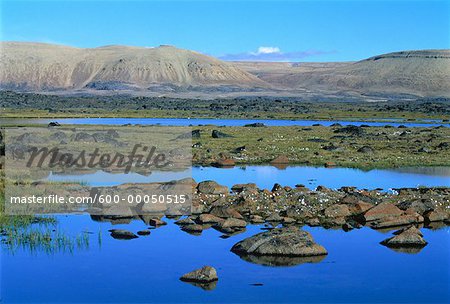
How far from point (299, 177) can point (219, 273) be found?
15892 mm

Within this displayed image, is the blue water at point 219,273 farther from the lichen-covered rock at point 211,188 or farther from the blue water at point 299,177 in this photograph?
the blue water at point 299,177

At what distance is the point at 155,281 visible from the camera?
15.8 metres

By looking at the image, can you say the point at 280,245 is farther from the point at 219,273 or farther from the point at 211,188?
the point at 211,188

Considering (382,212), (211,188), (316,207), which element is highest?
(211,188)

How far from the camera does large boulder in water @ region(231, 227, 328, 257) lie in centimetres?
1805

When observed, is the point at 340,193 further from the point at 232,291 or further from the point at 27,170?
the point at 27,170

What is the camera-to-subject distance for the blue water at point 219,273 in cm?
1493

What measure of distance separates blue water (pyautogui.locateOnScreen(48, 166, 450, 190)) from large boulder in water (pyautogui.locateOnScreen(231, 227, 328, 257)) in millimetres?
9432

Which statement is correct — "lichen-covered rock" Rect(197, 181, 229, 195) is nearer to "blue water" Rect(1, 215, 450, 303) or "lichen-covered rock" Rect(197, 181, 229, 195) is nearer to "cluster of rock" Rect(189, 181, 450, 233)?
"cluster of rock" Rect(189, 181, 450, 233)

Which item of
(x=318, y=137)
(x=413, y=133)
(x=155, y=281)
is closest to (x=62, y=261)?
(x=155, y=281)

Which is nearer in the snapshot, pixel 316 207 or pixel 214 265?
pixel 214 265

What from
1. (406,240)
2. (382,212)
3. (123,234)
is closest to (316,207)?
(382,212)

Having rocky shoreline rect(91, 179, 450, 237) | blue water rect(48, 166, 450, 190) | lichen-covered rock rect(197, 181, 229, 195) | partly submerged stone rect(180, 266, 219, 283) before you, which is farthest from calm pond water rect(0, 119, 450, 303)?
blue water rect(48, 166, 450, 190)

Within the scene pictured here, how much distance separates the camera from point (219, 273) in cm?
1638
